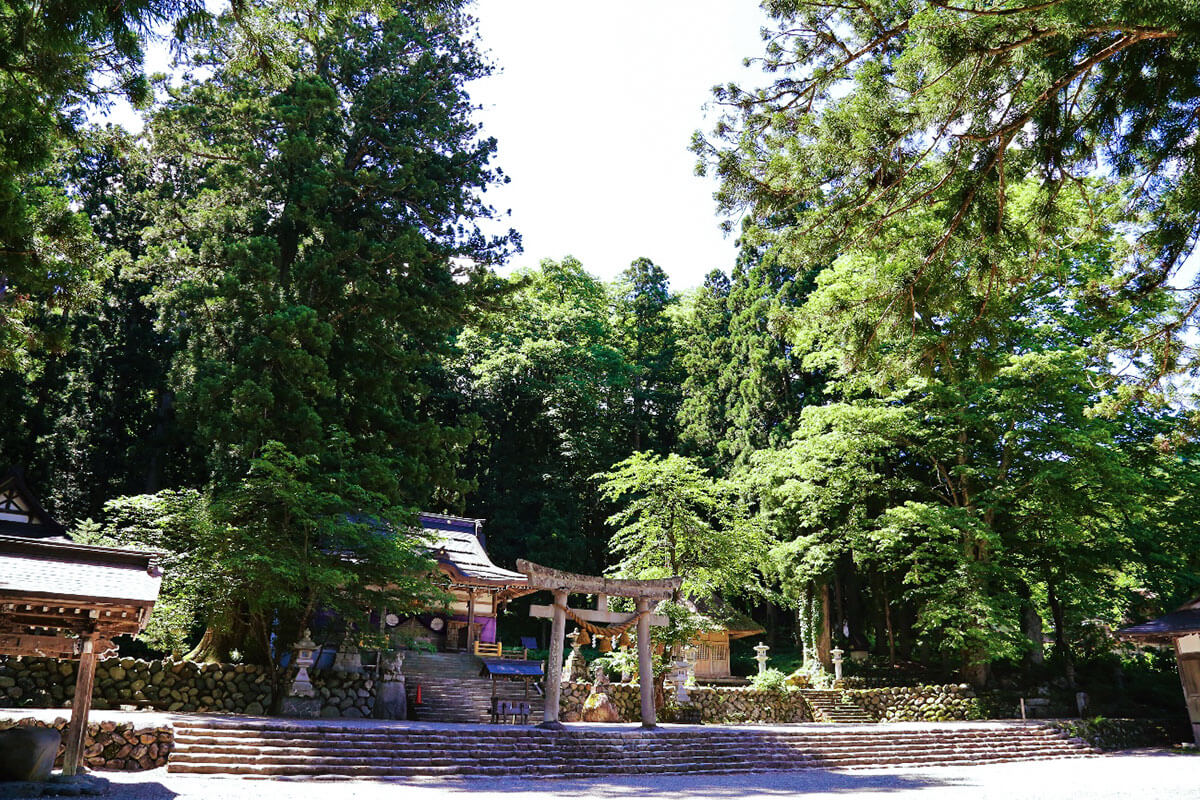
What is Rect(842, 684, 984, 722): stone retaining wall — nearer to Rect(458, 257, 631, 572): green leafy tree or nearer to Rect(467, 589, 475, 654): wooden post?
Rect(467, 589, 475, 654): wooden post

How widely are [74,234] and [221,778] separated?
6.55 metres

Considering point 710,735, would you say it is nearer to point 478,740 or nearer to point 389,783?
point 478,740

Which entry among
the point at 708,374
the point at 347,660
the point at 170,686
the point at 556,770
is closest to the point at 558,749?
the point at 556,770

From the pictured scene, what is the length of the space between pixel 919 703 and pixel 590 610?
1114 cm

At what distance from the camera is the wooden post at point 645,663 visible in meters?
14.1

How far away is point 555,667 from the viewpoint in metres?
13.2

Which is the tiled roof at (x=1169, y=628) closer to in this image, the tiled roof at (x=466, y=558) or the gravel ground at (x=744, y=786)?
the gravel ground at (x=744, y=786)

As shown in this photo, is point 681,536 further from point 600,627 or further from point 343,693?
point 343,693

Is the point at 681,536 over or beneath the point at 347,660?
over

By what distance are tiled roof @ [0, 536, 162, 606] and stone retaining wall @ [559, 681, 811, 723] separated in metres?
10.1

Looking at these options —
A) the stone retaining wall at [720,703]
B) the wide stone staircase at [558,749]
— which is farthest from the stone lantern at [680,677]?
the wide stone staircase at [558,749]

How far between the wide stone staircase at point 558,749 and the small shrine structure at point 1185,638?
277 cm

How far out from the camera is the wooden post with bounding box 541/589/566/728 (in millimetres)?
13062

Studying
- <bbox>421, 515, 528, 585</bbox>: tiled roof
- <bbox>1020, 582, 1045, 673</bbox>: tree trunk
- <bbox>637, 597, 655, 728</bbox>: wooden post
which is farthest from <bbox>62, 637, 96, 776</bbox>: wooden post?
<bbox>1020, 582, 1045, 673</bbox>: tree trunk
